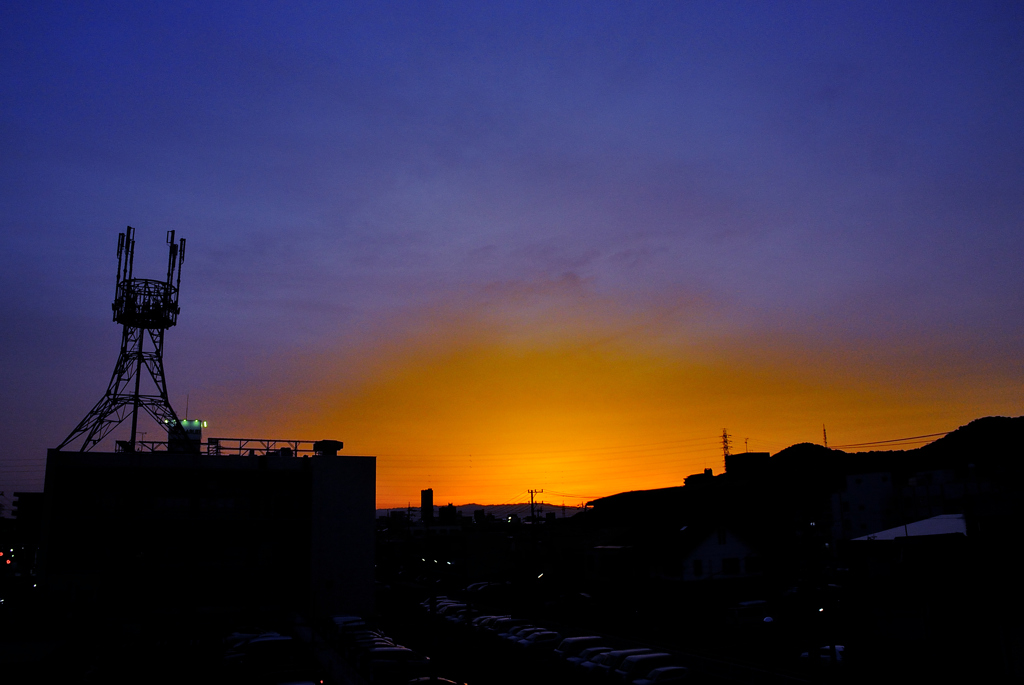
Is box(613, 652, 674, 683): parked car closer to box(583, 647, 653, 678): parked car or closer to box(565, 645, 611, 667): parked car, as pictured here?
box(583, 647, 653, 678): parked car

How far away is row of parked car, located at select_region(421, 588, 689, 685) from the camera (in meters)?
26.0

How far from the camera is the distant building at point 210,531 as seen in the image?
42781mm

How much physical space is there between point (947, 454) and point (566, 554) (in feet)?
407

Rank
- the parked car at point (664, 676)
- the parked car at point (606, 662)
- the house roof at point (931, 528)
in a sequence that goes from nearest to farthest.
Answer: the parked car at point (664, 676) < the parked car at point (606, 662) < the house roof at point (931, 528)

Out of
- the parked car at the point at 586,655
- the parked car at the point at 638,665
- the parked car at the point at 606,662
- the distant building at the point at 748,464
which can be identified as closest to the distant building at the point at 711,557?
the parked car at the point at 586,655

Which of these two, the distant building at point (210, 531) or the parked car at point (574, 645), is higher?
the distant building at point (210, 531)

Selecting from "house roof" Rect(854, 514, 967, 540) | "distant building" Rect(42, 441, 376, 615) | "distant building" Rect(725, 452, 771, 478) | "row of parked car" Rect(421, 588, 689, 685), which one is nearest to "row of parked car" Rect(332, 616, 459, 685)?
"row of parked car" Rect(421, 588, 689, 685)

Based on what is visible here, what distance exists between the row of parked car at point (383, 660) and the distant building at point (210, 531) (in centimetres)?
1174

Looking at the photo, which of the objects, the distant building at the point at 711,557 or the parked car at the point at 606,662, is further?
the distant building at the point at 711,557

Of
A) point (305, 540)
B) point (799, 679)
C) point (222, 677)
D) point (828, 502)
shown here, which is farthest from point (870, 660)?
point (828, 502)

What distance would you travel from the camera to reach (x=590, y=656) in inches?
1167

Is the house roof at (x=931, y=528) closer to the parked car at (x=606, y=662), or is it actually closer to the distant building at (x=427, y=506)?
the parked car at (x=606, y=662)

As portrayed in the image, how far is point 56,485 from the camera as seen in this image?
43.1 metres

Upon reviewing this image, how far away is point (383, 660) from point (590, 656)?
8928 millimetres
